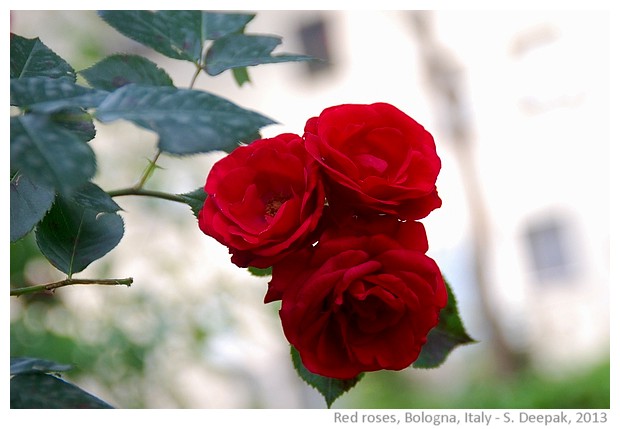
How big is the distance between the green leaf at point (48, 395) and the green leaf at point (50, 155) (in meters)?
0.15

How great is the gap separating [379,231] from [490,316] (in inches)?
210

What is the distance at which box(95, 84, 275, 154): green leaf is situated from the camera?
34cm

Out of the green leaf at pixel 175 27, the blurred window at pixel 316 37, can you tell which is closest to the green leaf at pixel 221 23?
the green leaf at pixel 175 27

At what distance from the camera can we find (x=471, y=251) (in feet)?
18.8

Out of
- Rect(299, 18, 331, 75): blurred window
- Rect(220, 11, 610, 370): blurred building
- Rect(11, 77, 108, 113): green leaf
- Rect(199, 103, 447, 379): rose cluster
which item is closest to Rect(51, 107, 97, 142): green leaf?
Rect(11, 77, 108, 113): green leaf

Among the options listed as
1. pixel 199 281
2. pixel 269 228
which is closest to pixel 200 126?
pixel 269 228

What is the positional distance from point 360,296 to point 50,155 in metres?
0.19

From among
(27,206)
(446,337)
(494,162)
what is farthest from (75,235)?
(494,162)

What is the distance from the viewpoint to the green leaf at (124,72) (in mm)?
548

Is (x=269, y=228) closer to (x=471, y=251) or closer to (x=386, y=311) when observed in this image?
(x=386, y=311)

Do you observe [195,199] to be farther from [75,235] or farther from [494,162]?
[494,162]

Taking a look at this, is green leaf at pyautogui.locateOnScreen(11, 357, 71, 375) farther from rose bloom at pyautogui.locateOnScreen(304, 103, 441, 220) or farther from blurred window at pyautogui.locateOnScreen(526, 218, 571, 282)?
blurred window at pyautogui.locateOnScreen(526, 218, 571, 282)

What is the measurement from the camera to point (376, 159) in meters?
0.47

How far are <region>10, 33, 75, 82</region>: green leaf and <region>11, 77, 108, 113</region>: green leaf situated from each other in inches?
3.7
